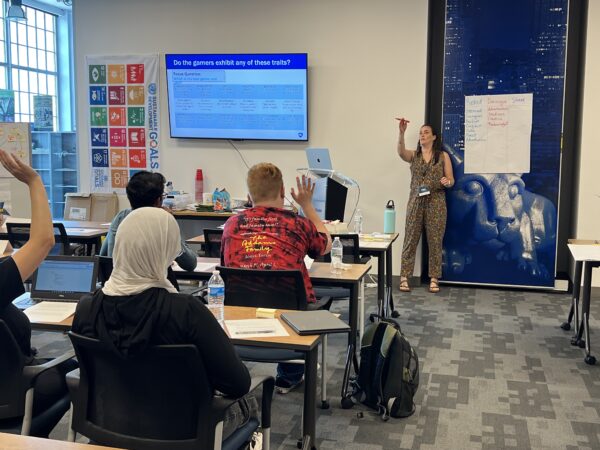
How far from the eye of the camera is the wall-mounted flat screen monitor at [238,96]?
6734 mm

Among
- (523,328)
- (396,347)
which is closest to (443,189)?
(523,328)

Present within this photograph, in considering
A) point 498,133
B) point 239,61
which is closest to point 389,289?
point 498,133

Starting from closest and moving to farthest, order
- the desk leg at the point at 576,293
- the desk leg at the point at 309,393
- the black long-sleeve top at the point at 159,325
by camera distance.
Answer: the black long-sleeve top at the point at 159,325 < the desk leg at the point at 309,393 < the desk leg at the point at 576,293

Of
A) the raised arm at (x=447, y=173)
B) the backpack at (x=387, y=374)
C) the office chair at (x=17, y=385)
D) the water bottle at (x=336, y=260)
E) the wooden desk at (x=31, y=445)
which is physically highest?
the raised arm at (x=447, y=173)

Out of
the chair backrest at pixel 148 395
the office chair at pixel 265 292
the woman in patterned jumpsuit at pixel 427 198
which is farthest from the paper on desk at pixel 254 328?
the woman in patterned jumpsuit at pixel 427 198

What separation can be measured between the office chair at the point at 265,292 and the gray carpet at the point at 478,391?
1.35 feet

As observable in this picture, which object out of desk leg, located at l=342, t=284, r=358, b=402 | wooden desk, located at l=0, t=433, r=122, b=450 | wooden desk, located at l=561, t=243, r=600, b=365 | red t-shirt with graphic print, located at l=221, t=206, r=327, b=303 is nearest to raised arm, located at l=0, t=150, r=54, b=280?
wooden desk, located at l=0, t=433, r=122, b=450

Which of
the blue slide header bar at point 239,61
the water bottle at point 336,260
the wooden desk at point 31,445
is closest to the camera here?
the wooden desk at point 31,445

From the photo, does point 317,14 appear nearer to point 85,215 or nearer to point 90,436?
point 85,215

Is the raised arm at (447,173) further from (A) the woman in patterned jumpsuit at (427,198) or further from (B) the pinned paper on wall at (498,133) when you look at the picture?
(B) the pinned paper on wall at (498,133)

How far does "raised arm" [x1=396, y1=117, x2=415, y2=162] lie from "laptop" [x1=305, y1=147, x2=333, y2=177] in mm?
793

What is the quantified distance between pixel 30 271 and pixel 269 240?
1.33 meters

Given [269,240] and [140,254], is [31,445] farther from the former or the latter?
[269,240]

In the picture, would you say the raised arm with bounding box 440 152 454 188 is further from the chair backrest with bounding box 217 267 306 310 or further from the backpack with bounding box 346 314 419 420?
the chair backrest with bounding box 217 267 306 310
